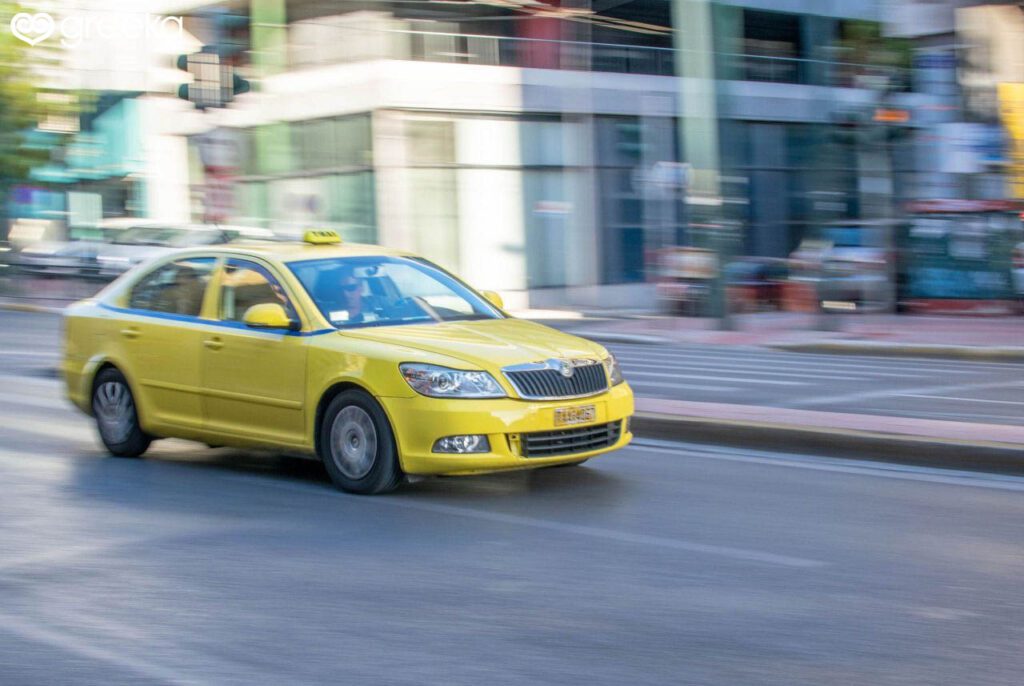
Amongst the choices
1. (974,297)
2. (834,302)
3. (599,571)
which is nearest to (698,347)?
Result: (834,302)

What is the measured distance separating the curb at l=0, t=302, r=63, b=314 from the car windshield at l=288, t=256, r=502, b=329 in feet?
Result: 74.9

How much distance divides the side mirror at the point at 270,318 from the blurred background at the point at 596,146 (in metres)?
13.6

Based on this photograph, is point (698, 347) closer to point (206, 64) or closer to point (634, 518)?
point (206, 64)

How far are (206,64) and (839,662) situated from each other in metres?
18.2

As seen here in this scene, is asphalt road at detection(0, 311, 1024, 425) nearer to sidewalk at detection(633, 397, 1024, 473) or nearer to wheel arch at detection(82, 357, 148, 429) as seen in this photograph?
sidewalk at detection(633, 397, 1024, 473)

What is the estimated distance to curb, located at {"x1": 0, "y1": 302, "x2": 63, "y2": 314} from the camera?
31197 mm

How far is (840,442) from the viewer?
995cm

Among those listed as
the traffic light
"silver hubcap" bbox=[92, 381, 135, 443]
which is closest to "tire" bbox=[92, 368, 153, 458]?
"silver hubcap" bbox=[92, 381, 135, 443]

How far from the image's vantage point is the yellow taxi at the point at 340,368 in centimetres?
816

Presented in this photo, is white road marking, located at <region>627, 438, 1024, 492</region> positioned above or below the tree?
below

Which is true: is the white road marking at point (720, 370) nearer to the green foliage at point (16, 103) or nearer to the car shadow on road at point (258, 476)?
the car shadow on road at point (258, 476)

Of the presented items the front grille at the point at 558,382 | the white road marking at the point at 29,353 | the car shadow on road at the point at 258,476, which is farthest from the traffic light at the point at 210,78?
the front grille at the point at 558,382

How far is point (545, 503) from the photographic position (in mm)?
8297

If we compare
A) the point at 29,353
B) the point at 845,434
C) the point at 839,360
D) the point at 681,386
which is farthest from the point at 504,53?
the point at 845,434
